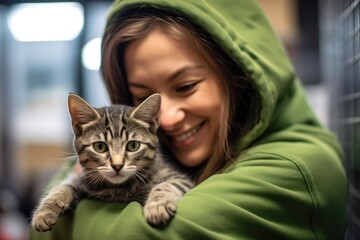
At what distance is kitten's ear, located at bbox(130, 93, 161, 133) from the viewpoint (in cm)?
115

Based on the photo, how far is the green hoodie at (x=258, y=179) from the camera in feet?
3.12

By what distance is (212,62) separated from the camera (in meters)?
1.24

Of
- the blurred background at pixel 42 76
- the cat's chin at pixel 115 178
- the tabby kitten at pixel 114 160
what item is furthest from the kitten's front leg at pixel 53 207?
the blurred background at pixel 42 76

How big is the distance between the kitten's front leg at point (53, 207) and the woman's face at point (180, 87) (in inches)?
11.9

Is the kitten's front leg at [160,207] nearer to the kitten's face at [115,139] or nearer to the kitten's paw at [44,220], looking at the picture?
the kitten's face at [115,139]

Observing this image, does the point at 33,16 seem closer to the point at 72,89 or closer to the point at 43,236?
the point at 72,89

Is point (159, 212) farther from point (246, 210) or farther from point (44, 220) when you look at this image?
point (44, 220)

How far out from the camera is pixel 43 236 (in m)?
1.10

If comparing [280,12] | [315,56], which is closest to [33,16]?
[280,12]

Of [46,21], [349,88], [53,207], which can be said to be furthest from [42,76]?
[53,207]

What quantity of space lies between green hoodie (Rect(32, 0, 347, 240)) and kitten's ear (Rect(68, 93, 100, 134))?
0.20 m

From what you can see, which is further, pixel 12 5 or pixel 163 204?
pixel 12 5

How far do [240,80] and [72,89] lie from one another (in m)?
3.45

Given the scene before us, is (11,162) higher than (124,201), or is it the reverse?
(124,201)
